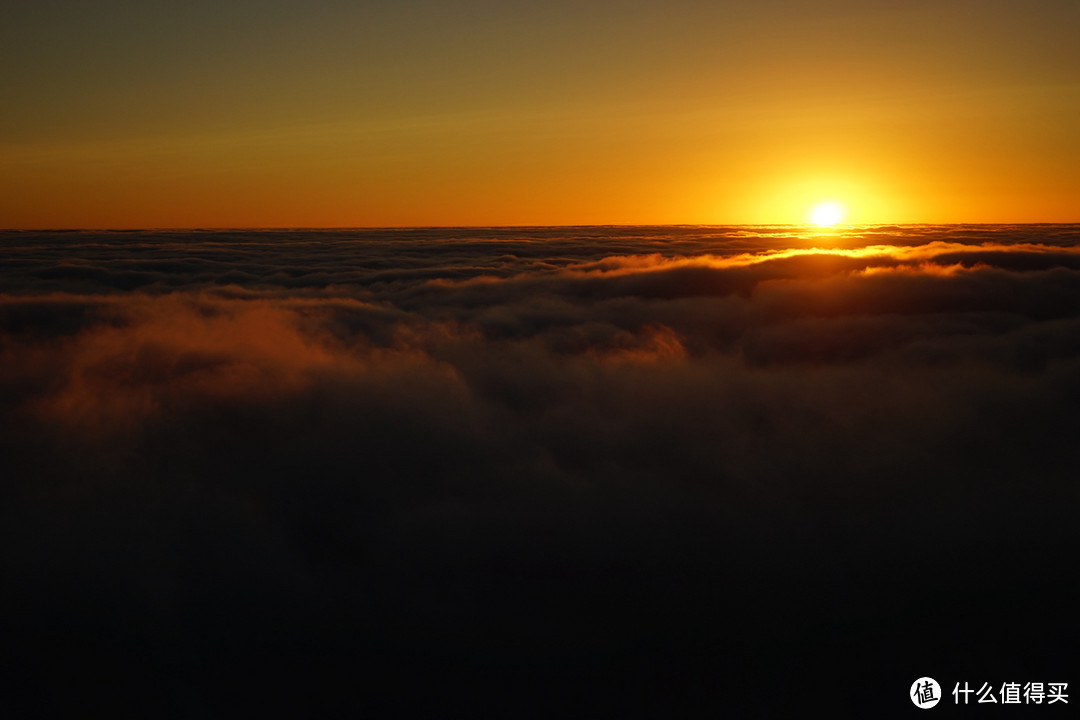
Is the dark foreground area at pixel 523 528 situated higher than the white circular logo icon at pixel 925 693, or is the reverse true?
A: the dark foreground area at pixel 523 528

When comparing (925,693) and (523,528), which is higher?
(523,528)

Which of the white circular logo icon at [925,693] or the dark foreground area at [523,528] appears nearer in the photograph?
the white circular logo icon at [925,693]

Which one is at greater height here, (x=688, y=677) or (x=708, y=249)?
(x=708, y=249)

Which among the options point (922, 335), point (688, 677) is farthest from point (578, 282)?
point (688, 677)

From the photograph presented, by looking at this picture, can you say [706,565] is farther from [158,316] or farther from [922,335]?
[158,316]
